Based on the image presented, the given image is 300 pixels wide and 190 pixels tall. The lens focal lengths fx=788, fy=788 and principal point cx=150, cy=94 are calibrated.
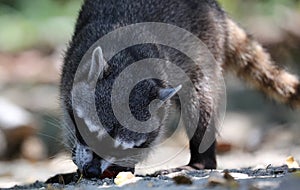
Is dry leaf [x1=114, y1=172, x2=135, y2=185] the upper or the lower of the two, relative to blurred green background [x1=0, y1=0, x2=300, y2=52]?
lower

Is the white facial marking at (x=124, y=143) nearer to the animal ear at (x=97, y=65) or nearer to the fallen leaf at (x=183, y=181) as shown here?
the animal ear at (x=97, y=65)

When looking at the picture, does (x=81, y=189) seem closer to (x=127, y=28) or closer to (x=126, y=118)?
(x=126, y=118)

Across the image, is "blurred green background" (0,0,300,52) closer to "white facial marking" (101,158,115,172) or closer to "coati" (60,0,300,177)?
"coati" (60,0,300,177)

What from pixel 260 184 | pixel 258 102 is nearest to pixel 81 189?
pixel 260 184

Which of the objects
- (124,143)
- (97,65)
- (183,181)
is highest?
(97,65)

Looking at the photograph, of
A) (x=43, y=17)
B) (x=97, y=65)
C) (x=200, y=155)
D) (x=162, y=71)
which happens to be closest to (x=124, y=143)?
(x=97, y=65)

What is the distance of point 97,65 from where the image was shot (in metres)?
7.07

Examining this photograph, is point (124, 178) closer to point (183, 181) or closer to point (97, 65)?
point (183, 181)

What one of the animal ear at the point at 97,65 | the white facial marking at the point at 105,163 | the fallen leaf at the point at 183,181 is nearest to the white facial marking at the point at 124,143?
the white facial marking at the point at 105,163

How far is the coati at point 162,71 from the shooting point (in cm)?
696

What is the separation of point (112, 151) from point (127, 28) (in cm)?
154

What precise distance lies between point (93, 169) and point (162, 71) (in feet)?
4.82

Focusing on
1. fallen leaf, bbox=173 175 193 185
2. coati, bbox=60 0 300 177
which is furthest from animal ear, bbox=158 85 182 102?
fallen leaf, bbox=173 175 193 185

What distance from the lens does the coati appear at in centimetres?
696
